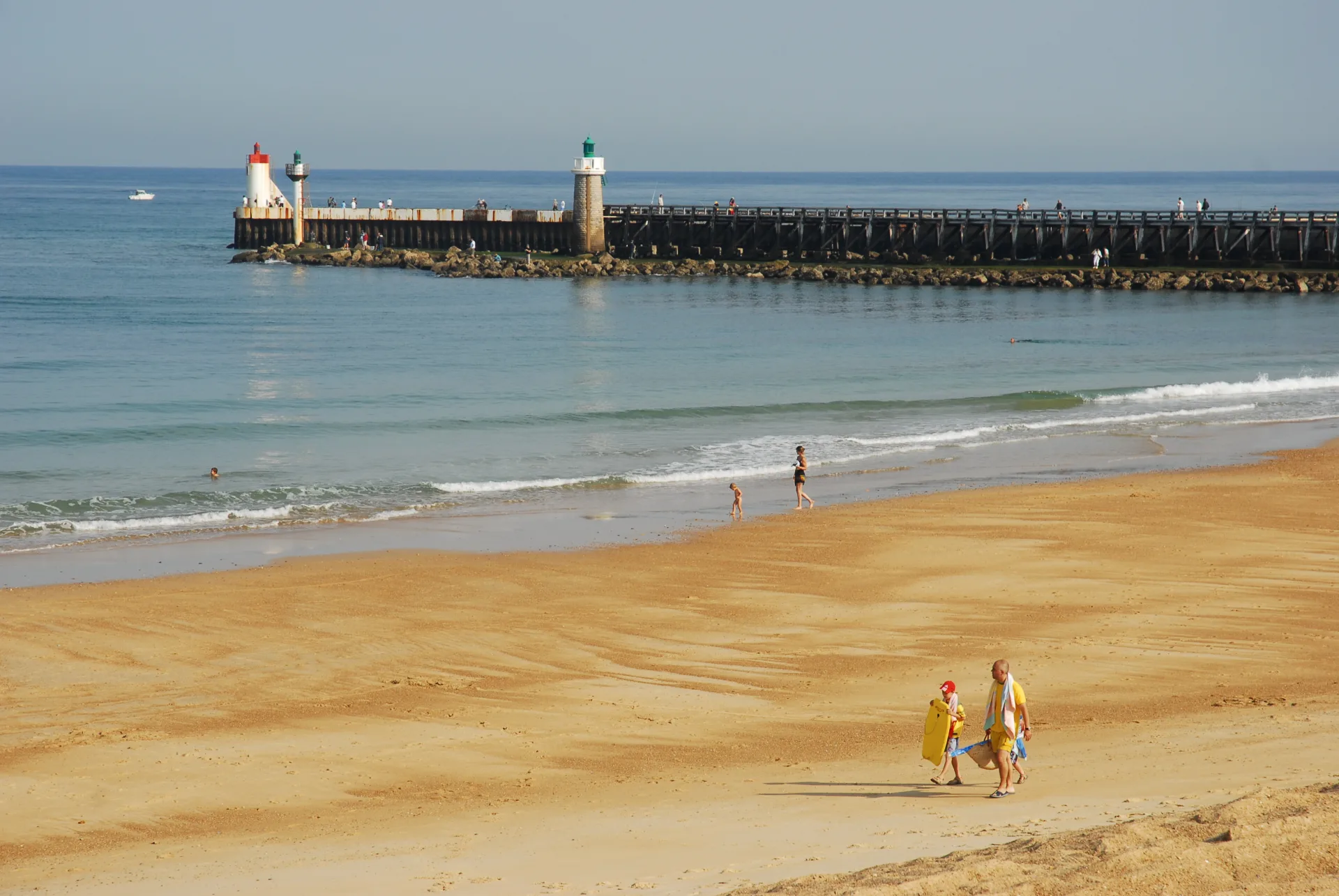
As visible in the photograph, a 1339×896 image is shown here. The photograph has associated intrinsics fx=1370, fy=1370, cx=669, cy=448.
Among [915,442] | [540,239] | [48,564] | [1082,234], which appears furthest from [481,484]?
[540,239]

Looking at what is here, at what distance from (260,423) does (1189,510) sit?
57.5ft

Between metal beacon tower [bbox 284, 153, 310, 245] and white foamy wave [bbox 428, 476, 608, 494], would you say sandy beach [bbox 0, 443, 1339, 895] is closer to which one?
white foamy wave [bbox 428, 476, 608, 494]

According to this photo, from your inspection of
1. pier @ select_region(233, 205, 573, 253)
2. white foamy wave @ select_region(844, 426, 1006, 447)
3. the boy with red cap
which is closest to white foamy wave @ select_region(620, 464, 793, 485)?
white foamy wave @ select_region(844, 426, 1006, 447)

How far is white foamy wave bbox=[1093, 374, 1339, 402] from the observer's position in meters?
31.8

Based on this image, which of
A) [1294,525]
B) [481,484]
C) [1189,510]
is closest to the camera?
[1294,525]

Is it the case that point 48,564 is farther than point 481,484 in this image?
No

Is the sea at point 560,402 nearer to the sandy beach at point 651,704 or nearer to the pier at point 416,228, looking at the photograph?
the sandy beach at point 651,704

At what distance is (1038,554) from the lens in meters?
16.4

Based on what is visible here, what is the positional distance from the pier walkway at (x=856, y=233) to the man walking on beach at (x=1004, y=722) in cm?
5077

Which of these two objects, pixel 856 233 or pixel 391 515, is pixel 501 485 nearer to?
pixel 391 515

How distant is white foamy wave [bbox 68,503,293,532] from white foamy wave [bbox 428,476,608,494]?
8.35 feet

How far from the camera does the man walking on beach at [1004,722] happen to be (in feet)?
28.5

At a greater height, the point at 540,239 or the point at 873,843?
the point at 540,239

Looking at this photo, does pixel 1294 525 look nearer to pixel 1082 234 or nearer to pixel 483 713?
pixel 483 713
